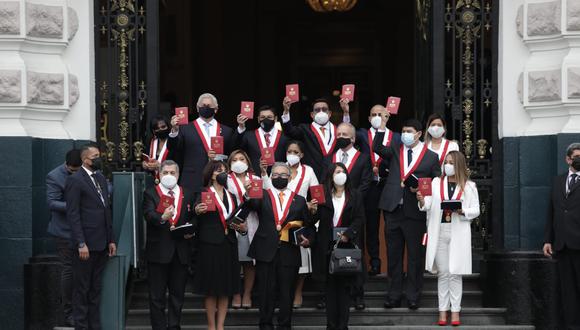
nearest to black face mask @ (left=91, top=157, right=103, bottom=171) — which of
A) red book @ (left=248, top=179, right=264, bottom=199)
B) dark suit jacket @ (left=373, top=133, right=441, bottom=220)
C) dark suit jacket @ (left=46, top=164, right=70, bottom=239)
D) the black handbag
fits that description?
dark suit jacket @ (left=46, top=164, right=70, bottom=239)

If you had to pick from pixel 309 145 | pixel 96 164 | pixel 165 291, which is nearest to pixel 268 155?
pixel 309 145

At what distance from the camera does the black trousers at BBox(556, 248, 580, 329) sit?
14.5 m

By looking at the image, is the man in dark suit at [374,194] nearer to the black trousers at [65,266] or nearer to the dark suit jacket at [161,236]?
the dark suit jacket at [161,236]

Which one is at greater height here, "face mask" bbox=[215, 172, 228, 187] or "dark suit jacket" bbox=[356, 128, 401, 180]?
"dark suit jacket" bbox=[356, 128, 401, 180]

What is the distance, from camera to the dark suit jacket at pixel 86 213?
45.9 ft

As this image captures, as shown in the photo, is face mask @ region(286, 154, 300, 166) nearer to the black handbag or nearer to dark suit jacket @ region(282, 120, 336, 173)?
dark suit jacket @ region(282, 120, 336, 173)

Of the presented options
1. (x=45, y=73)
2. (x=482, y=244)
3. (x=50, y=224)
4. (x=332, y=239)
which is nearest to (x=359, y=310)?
(x=332, y=239)

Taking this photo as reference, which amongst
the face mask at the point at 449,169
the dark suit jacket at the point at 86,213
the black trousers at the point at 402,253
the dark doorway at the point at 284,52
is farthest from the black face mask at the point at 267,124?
the dark doorway at the point at 284,52

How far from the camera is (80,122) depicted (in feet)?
53.2

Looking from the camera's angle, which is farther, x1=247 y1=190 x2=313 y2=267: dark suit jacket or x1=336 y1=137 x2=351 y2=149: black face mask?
x1=336 y1=137 x2=351 y2=149: black face mask

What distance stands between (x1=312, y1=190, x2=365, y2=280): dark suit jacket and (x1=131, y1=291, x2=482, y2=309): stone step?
0.91 m

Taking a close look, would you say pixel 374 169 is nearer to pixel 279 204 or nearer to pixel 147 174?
pixel 279 204

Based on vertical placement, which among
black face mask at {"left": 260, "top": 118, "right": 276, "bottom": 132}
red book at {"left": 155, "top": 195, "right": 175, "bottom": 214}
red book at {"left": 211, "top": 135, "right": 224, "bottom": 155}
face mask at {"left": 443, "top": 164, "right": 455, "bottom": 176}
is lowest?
red book at {"left": 155, "top": 195, "right": 175, "bottom": 214}

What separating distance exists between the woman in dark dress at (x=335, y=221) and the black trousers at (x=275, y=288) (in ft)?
1.16
